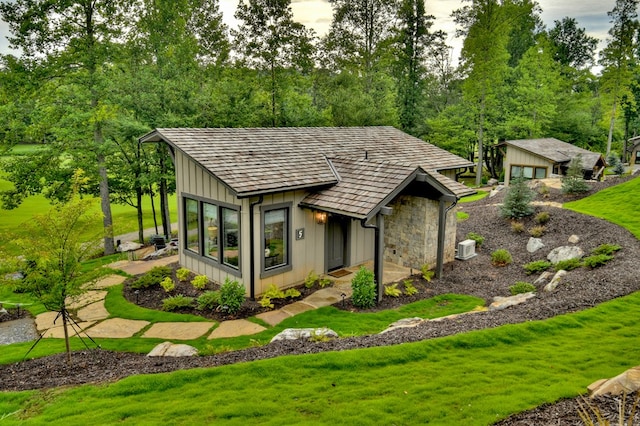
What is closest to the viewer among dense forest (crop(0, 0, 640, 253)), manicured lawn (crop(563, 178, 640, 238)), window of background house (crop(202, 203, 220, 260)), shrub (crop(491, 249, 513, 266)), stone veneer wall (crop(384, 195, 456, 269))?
window of background house (crop(202, 203, 220, 260))

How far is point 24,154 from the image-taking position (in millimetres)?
17250

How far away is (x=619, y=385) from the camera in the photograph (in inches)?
203

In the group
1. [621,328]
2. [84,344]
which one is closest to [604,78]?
[621,328]

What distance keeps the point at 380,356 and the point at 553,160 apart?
25546 millimetres

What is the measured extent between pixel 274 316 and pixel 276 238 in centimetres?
226

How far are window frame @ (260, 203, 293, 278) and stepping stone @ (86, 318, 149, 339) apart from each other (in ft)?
10.3

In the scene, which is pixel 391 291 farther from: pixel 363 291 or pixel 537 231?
pixel 537 231

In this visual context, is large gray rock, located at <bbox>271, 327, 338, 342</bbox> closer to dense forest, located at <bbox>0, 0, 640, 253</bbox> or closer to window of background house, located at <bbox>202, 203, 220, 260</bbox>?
dense forest, located at <bbox>0, 0, 640, 253</bbox>

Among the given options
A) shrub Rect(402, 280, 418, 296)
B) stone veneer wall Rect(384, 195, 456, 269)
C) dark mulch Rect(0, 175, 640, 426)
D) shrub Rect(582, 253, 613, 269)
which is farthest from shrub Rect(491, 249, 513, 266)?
shrub Rect(402, 280, 418, 296)

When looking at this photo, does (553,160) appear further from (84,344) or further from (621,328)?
(84,344)

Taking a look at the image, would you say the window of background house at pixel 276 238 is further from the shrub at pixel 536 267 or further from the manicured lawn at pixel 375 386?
the shrub at pixel 536 267

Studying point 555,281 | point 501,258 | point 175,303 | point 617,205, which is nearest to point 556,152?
point 617,205

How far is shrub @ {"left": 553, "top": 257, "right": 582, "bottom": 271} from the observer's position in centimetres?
1150

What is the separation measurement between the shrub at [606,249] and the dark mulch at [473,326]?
18 centimetres
